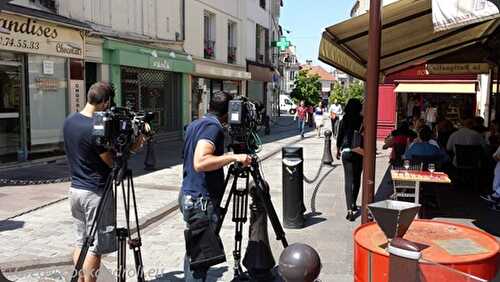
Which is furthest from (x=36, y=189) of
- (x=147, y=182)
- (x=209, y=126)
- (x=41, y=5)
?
(x=209, y=126)

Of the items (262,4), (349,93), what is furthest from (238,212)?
(349,93)

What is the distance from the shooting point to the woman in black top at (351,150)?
6.94 m

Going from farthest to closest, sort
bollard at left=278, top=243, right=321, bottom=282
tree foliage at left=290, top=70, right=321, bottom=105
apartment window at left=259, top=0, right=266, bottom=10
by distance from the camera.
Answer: tree foliage at left=290, top=70, right=321, bottom=105
apartment window at left=259, top=0, right=266, bottom=10
bollard at left=278, top=243, right=321, bottom=282

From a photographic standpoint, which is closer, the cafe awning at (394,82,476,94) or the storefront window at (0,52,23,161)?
the storefront window at (0,52,23,161)

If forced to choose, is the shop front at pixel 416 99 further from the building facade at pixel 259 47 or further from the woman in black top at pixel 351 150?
the woman in black top at pixel 351 150

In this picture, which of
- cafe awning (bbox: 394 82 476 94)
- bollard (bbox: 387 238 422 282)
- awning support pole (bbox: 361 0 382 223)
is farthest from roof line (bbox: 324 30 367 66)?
cafe awning (bbox: 394 82 476 94)

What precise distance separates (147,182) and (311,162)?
5.34 metres

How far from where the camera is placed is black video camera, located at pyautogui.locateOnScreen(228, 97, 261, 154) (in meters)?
4.02

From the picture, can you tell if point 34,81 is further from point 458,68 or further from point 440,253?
point 440,253

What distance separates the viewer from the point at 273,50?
34188mm

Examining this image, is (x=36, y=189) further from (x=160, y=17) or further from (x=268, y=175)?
(x=160, y=17)

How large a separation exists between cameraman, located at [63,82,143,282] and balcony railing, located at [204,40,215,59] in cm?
1763

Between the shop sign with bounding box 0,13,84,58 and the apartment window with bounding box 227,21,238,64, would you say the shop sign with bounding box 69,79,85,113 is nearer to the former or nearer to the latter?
the shop sign with bounding box 0,13,84,58

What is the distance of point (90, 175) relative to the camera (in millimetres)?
3826
